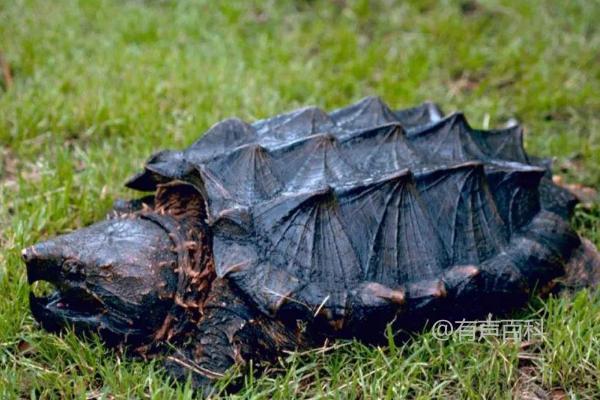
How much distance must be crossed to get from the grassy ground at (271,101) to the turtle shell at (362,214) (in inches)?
8.6

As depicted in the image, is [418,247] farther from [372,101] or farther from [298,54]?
[298,54]

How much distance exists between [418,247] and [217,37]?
279 cm

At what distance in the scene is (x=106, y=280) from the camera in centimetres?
253

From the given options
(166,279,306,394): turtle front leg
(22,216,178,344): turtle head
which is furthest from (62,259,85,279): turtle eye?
(166,279,306,394): turtle front leg

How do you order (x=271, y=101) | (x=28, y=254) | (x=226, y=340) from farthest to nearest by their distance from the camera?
(x=271, y=101), (x=226, y=340), (x=28, y=254)

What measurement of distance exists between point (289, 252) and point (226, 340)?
0.36 meters

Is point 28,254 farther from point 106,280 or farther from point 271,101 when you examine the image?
point 271,101

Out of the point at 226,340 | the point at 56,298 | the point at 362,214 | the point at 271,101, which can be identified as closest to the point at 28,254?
the point at 56,298

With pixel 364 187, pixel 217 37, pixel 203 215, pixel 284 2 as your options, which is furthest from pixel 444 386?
pixel 284 2

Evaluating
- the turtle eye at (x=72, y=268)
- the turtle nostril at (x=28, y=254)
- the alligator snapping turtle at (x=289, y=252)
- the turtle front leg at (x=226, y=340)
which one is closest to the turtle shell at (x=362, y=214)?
the alligator snapping turtle at (x=289, y=252)

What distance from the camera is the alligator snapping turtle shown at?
2533mm

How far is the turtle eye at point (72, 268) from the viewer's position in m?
2.51

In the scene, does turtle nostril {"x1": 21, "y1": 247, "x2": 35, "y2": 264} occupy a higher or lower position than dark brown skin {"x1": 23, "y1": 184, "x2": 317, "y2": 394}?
higher

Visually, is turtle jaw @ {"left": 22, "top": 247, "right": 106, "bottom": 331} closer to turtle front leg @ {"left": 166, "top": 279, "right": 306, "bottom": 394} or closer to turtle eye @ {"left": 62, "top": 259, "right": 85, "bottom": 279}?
turtle eye @ {"left": 62, "top": 259, "right": 85, "bottom": 279}
